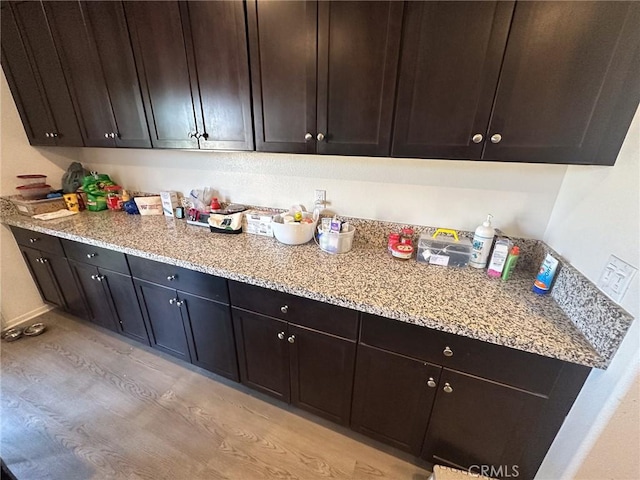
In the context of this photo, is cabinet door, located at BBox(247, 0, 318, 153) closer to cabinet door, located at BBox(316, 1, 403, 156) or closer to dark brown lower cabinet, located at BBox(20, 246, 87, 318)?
cabinet door, located at BBox(316, 1, 403, 156)

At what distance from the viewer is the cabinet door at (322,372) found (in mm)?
1213

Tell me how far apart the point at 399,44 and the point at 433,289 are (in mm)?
955

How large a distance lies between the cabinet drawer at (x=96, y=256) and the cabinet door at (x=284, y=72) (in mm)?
1174

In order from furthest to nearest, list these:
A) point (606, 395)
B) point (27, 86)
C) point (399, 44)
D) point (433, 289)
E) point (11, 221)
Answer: point (11, 221), point (27, 86), point (433, 289), point (399, 44), point (606, 395)

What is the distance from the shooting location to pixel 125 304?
1792 mm

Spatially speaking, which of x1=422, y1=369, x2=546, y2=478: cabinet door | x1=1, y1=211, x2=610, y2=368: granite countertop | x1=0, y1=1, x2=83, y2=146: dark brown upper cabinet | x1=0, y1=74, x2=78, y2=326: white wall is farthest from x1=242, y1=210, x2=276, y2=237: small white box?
x1=0, y1=74, x2=78, y2=326: white wall

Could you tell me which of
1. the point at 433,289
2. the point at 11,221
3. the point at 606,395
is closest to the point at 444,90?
the point at 433,289

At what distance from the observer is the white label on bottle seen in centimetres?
133

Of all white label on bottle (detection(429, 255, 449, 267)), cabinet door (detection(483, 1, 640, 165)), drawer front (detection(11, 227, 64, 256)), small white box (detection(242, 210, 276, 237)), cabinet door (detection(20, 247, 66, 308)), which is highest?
cabinet door (detection(483, 1, 640, 165))

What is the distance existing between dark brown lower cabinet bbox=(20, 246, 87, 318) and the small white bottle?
8.70ft

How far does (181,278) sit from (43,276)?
1631 mm

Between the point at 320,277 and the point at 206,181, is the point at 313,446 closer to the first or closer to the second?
the point at 320,277

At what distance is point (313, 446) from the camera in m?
1.40

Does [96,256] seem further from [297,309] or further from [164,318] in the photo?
[297,309]
